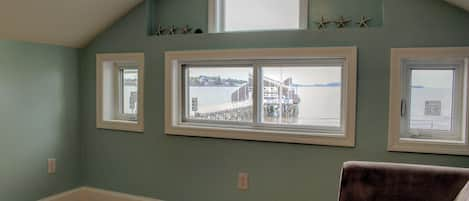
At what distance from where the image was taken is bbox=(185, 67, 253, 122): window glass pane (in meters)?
3.09

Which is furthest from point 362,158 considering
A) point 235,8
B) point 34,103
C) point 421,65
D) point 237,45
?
point 34,103

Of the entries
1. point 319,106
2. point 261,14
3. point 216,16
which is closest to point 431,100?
point 319,106

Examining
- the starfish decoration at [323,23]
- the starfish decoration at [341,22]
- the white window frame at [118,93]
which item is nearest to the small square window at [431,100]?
the starfish decoration at [341,22]

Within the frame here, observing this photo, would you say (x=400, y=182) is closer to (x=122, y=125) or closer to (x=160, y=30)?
(x=160, y=30)

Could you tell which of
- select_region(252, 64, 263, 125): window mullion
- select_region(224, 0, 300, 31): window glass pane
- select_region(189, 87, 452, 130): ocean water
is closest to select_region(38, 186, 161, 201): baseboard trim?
select_region(189, 87, 452, 130): ocean water

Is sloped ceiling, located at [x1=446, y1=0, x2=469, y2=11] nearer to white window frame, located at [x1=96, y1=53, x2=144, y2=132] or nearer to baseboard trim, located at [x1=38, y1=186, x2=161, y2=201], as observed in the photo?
white window frame, located at [x1=96, y1=53, x2=144, y2=132]

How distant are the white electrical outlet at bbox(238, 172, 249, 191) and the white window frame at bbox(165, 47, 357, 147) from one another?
301 millimetres

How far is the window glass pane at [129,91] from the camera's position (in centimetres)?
353

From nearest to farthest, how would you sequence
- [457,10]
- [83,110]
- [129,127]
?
1. [457,10]
2. [129,127]
3. [83,110]

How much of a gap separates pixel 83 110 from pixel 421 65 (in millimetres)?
2969

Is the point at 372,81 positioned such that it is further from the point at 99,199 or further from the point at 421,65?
the point at 99,199

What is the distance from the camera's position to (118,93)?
3.61 meters

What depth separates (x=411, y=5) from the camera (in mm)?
2477

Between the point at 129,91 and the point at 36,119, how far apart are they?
32.7 inches
